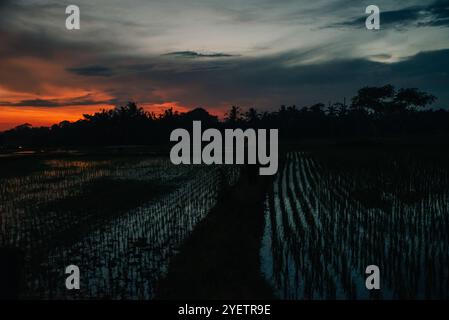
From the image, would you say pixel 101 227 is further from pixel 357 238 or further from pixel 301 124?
pixel 301 124

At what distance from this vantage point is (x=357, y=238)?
8.39 meters

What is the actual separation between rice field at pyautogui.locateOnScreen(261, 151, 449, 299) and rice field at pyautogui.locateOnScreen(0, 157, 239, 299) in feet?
6.43

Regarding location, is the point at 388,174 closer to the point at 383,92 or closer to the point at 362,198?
the point at 362,198

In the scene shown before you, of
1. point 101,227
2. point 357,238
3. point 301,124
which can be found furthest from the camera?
point 301,124

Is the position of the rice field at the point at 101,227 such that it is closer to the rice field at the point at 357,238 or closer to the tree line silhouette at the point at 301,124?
the rice field at the point at 357,238

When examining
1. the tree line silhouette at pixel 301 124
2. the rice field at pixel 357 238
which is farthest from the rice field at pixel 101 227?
the tree line silhouette at pixel 301 124

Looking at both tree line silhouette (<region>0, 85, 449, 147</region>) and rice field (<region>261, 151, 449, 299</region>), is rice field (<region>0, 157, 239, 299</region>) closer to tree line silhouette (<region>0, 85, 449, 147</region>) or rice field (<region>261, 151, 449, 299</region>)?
rice field (<region>261, 151, 449, 299</region>)

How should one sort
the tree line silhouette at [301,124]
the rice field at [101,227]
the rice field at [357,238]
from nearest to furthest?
the rice field at [357,238] → the rice field at [101,227] → the tree line silhouette at [301,124]

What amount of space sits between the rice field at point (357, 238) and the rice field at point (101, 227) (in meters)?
1.96

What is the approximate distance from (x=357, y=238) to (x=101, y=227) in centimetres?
549

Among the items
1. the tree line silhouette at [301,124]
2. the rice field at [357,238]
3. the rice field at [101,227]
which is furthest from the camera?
the tree line silhouette at [301,124]

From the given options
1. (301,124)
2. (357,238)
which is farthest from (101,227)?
(301,124)

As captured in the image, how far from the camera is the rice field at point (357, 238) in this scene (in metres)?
6.05
